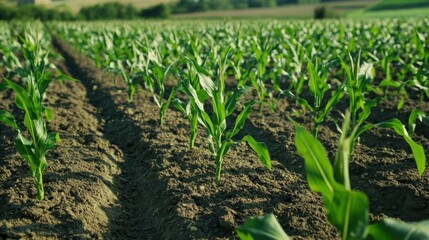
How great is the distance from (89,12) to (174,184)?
51120mm

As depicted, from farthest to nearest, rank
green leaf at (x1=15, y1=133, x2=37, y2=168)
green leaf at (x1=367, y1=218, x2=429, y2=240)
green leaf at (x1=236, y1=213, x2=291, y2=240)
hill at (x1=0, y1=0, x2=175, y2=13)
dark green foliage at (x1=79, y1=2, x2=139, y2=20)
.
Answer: hill at (x1=0, y1=0, x2=175, y2=13), dark green foliage at (x1=79, y1=2, x2=139, y2=20), green leaf at (x1=15, y1=133, x2=37, y2=168), green leaf at (x1=236, y1=213, x2=291, y2=240), green leaf at (x1=367, y1=218, x2=429, y2=240)

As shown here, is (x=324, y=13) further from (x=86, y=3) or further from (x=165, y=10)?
(x=86, y=3)

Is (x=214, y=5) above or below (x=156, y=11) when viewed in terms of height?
below

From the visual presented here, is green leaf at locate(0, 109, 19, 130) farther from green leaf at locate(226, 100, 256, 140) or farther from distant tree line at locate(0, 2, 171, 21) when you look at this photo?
distant tree line at locate(0, 2, 171, 21)

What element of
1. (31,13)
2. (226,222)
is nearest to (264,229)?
(226,222)

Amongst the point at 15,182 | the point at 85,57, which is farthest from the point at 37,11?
the point at 15,182

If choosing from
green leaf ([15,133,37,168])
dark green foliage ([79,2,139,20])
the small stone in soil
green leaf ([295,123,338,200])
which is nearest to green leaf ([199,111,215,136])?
the small stone in soil

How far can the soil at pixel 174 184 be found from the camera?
349 centimetres

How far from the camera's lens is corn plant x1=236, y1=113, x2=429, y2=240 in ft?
A: 6.61

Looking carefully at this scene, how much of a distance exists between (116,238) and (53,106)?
4.28 meters

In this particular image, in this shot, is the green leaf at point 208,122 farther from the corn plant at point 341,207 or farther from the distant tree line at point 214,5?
the distant tree line at point 214,5

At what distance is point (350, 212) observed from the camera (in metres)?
2.13

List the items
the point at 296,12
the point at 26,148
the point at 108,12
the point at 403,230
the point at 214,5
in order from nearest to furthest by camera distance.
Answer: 1. the point at 403,230
2. the point at 26,148
3. the point at 108,12
4. the point at 296,12
5. the point at 214,5

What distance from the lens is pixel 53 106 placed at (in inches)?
287
